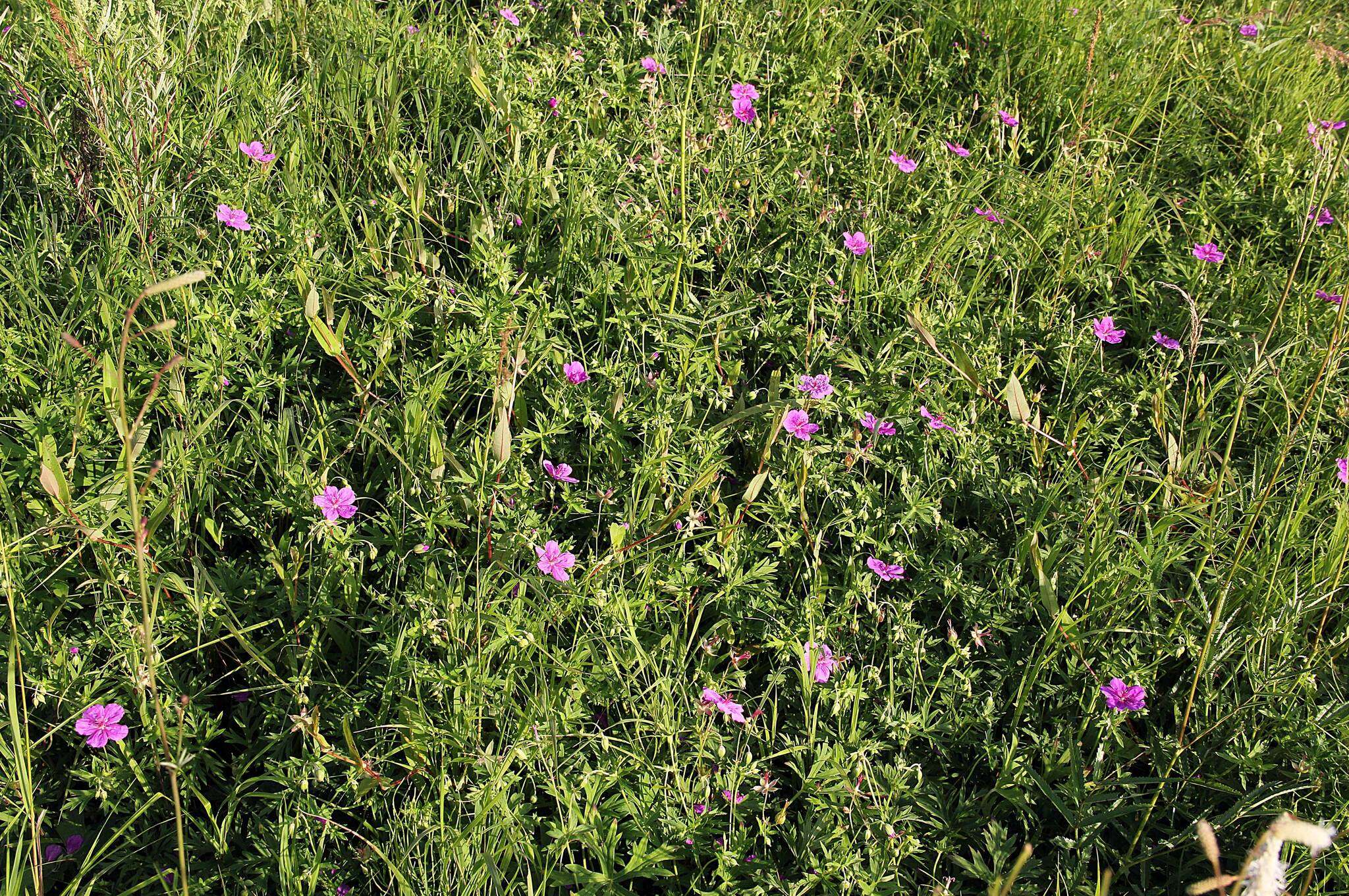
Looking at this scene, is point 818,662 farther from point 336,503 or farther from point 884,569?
point 336,503

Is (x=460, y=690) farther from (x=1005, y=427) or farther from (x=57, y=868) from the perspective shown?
(x=1005, y=427)

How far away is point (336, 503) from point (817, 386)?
1097mm

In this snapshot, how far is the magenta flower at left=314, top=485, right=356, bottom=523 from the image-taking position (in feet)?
6.47

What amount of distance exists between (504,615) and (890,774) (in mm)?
766

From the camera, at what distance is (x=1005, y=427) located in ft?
8.12

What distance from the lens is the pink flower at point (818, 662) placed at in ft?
6.49

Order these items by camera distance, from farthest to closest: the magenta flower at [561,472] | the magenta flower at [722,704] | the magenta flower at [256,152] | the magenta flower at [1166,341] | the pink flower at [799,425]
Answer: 1. the magenta flower at [1166,341]
2. the magenta flower at [256,152]
3. the pink flower at [799,425]
4. the magenta flower at [561,472]
5. the magenta flower at [722,704]

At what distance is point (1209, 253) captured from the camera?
293 cm

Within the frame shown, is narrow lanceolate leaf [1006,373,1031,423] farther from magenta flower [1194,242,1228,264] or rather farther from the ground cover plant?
magenta flower [1194,242,1228,264]

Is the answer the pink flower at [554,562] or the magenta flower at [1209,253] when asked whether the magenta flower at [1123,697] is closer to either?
the pink flower at [554,562]

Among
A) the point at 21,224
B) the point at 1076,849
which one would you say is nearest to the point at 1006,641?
the point at 1076,849

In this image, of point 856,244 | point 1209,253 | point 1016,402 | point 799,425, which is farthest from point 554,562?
point 1209,253

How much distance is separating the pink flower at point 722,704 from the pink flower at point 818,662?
0.16 meters

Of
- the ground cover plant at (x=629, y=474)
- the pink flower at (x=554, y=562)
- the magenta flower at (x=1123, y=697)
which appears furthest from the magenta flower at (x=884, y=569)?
the pink flower at (x=554, y=562)
